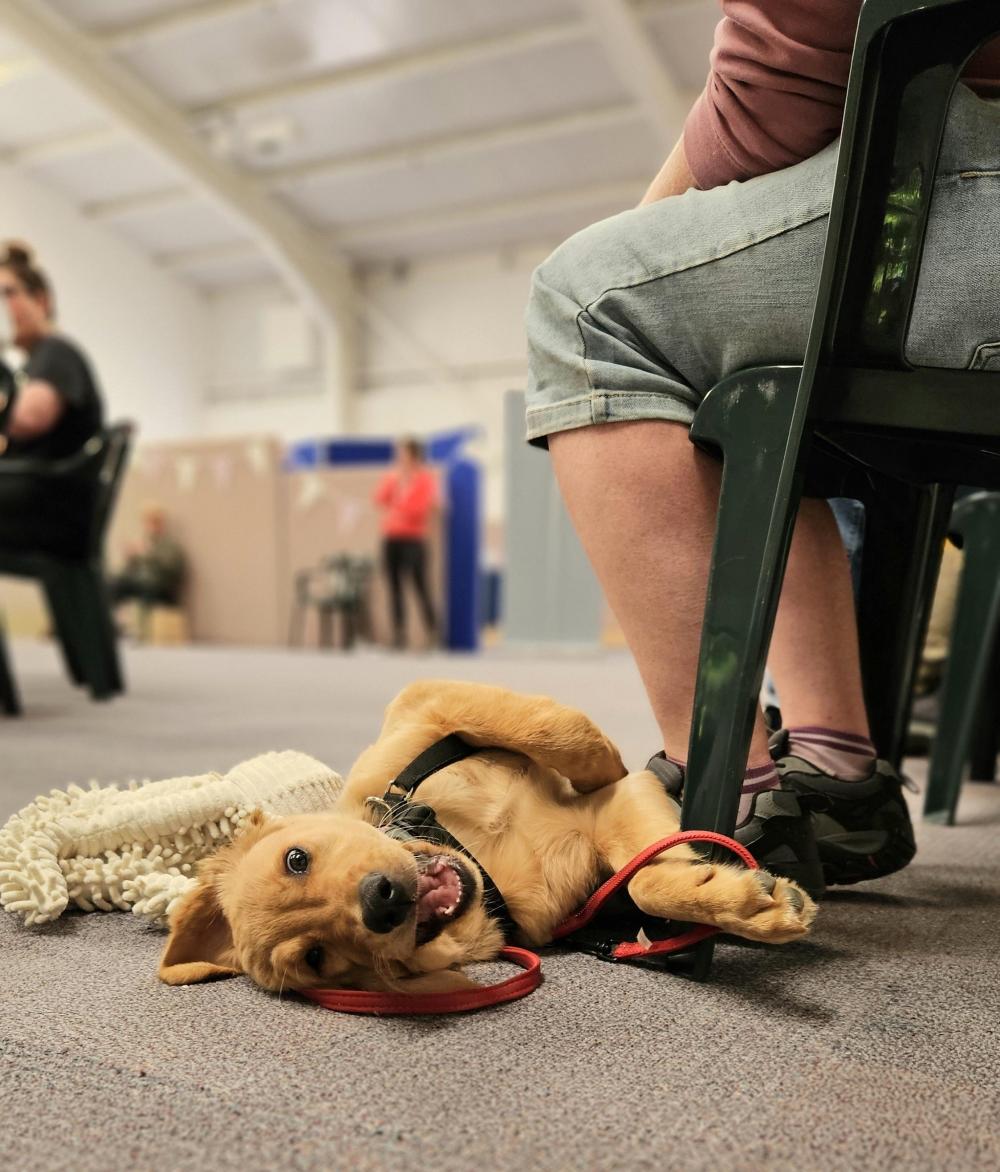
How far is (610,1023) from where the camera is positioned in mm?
748

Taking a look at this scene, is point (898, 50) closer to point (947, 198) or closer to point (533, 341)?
point (947, 198)

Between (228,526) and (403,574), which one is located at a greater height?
(228,526)

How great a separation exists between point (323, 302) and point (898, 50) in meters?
12.0

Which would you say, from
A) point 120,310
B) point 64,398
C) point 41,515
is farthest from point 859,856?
point 120,310

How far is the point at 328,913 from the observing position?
0.78 metres

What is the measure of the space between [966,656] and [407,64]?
8493mm

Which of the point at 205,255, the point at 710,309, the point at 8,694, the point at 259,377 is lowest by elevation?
the point at 8,694

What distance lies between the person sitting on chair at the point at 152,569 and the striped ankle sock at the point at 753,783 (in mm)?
6611

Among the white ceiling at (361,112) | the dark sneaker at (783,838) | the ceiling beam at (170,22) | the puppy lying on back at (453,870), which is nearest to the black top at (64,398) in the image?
the puppy lying on back at (453,870)

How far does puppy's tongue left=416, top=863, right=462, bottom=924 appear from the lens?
0.84 m

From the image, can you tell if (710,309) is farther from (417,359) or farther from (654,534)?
(417,359)

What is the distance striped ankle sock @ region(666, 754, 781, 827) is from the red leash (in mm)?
83

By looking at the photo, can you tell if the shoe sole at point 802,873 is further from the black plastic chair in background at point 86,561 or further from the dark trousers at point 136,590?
the dark trousers at point 136,590

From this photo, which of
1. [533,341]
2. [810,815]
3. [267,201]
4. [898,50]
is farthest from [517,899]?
[267,201]
